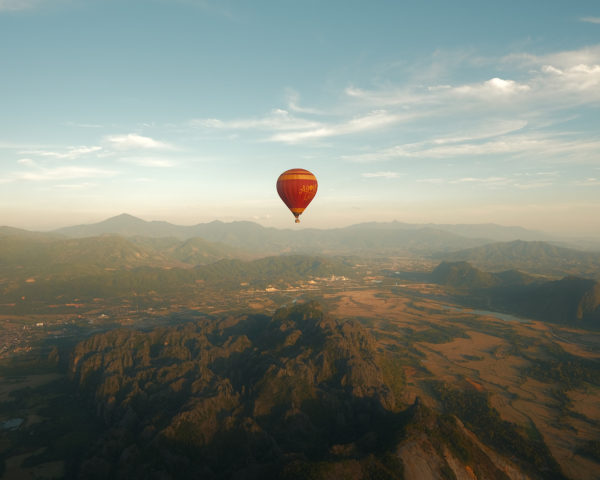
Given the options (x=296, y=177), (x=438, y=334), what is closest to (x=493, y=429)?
(x=296, y=177)

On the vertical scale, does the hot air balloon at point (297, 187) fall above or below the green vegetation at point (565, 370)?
above

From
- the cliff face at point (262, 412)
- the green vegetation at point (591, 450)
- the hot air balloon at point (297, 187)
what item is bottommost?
the green vegetation at point (591, 450)

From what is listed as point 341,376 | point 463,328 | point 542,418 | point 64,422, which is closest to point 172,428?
point 64,422

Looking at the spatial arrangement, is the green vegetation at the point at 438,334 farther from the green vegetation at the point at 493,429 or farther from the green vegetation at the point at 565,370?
the green vegetation at the point at 493,429

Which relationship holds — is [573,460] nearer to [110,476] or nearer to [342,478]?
[342,478]

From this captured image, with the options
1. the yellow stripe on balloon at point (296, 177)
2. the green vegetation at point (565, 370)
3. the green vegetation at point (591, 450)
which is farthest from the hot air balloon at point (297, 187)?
the green vegetation at point (565, 370)
